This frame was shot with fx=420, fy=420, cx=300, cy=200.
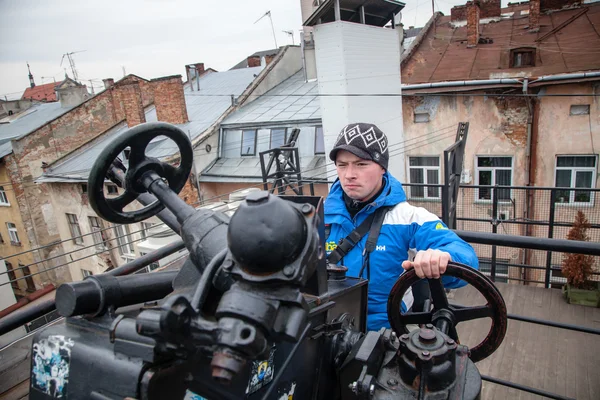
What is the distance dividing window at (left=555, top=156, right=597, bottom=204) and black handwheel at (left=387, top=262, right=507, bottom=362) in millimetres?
10633

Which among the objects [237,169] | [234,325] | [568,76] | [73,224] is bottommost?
[73,224]

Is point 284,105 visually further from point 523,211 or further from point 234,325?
point 234,325

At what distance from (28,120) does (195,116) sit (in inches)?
512

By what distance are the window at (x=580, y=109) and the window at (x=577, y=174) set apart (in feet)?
3.58

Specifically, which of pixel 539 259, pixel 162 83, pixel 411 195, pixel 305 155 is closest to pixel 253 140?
pixel 305 155

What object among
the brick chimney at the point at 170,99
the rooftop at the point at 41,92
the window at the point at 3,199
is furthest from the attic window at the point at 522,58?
the rooftop at the point at 41,92

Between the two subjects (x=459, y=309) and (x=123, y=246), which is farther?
(x=123, y=246)

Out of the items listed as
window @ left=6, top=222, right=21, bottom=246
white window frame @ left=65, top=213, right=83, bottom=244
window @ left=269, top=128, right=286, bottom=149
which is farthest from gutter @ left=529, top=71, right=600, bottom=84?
window @ left=6, top=222, right=21, bottom=246

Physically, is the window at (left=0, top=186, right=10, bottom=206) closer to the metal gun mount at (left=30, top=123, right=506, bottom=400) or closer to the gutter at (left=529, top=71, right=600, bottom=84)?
the gutter at (left=529, top=71, right=600, bottom=84)

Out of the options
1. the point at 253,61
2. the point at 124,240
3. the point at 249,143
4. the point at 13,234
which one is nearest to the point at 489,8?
the point at 249,143

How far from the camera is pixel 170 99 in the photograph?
51.0 feet

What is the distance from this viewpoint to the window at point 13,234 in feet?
67.4

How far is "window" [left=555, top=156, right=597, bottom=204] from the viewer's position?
10414 mm

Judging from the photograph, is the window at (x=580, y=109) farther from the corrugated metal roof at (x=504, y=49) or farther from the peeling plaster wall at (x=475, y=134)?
the peeling plaster wall at (x=475, y=134)
